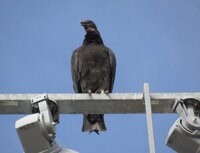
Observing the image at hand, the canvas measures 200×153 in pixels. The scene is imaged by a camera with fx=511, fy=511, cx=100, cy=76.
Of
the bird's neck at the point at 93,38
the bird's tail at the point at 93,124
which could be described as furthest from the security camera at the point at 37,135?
the bird's neck at the point at 93,38

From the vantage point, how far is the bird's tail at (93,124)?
5977 mm

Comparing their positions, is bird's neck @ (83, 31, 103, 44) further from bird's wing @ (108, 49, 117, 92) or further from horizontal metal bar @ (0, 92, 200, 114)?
horizontal metal bar @ (0, 92, 200, 114)

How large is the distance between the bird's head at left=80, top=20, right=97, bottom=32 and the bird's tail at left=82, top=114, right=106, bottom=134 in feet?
6.20

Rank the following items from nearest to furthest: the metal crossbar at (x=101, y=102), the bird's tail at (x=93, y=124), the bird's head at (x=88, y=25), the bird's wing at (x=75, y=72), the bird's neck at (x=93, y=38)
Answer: the metal crossbar at (x=101, y=102)
the bird's tail at (x=93, y=124)
the bird's wing at (x=75, y=72)
the bird's neck at (x=93, y=38)
the bird's head at (x=88, y=25)

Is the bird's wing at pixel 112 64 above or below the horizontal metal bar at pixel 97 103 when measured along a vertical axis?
above

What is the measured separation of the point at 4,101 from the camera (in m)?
2.73

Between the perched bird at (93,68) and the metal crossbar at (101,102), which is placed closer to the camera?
the metal crossbar at (101,102)

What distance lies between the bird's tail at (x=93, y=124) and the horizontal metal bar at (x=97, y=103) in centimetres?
309

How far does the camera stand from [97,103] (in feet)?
9.30

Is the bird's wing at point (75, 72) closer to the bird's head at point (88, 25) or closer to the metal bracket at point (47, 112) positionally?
the bird's head at point (88, 25)

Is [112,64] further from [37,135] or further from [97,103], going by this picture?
[37,135]

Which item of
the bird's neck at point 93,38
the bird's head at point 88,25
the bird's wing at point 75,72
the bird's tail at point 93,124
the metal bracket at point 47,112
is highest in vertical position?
the bird's head at point 88,25

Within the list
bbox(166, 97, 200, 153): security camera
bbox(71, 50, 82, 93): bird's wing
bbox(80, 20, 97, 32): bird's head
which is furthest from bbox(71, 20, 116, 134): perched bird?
bbox(166, 97, 200, 153): security camera

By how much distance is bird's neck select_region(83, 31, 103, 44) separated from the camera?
7.41 m
